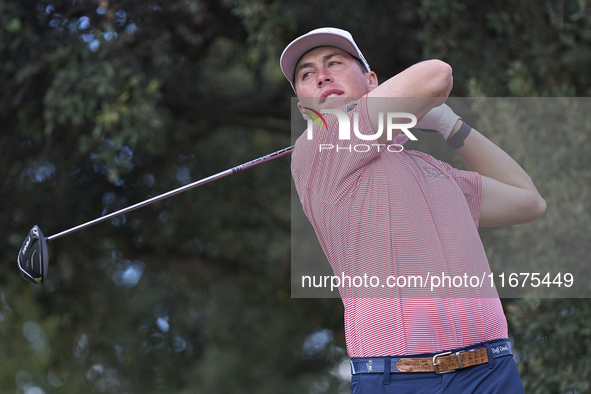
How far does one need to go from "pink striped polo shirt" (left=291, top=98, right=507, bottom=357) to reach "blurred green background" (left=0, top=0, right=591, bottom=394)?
1.86m

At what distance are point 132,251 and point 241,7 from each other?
9.65 feet

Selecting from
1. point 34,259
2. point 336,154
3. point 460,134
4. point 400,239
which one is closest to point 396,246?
point 400,239

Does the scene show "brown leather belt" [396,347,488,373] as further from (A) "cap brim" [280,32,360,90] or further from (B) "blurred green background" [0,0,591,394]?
(B) "blurred green background" [0,0,591,394]

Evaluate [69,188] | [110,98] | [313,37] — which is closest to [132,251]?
[69,188]

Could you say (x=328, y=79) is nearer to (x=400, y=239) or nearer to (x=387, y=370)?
(x=400, y=239)

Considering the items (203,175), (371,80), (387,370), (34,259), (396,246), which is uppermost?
(371,80)

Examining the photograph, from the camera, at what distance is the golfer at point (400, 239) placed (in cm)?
Answer: 172

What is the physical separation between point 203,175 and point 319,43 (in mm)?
4656

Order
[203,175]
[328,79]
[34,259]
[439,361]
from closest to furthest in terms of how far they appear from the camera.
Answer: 1. [439,361]
2. [328,79]
3. [34,259]
4. [203,175]

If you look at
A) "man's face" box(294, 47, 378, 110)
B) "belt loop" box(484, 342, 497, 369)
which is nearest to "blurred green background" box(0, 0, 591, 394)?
"man's face" box(294, 47, 378, 110)

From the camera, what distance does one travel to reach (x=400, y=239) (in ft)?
5.85

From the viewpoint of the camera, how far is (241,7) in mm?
4492

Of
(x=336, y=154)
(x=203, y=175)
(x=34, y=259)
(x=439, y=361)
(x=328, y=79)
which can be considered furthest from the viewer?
(x=203, y=175)

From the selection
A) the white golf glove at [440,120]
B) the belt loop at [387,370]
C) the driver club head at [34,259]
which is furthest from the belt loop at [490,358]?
the driver club head at [34,259]
